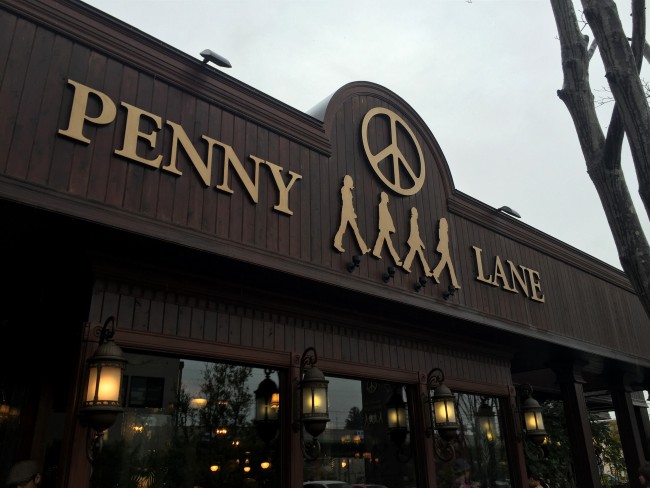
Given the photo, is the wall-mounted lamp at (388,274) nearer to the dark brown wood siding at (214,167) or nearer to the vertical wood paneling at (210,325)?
the dark brown wood siding at (214,167)

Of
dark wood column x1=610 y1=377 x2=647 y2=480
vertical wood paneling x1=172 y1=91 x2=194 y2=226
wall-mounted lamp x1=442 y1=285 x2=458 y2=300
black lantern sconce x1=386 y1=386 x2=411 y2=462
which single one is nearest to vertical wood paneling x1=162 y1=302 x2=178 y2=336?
vertical wood paneling x1=172 y1=91 x2=194 y2=226

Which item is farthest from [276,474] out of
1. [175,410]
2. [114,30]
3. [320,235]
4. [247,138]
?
[114,30]

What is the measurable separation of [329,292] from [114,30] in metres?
2.93

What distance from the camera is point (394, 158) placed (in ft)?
21.5

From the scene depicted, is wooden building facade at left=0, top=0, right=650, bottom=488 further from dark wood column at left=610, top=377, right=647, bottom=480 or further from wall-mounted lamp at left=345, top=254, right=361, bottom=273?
dark wood column at left=610, top=377, right=647, bottom=480

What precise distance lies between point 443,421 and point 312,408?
6.15ft

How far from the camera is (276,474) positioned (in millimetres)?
5105

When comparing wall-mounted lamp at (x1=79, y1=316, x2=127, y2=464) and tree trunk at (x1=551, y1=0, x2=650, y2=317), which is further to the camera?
tree trunk at (x1=551, y1=0, x2=650, y2=317)

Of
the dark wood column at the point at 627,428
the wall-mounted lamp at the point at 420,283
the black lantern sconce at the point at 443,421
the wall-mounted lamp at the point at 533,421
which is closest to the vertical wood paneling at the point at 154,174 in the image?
the wall-mounted lamp at the point at 420,283

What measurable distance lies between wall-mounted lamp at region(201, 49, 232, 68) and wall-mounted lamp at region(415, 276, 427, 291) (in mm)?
2922

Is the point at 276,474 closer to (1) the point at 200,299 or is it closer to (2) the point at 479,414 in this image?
(1) the point at 200,299

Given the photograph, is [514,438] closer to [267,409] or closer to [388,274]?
[388,274]

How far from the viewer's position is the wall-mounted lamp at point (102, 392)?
3.93 metres

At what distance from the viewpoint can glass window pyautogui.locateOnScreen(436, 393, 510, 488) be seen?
6.66 metres
